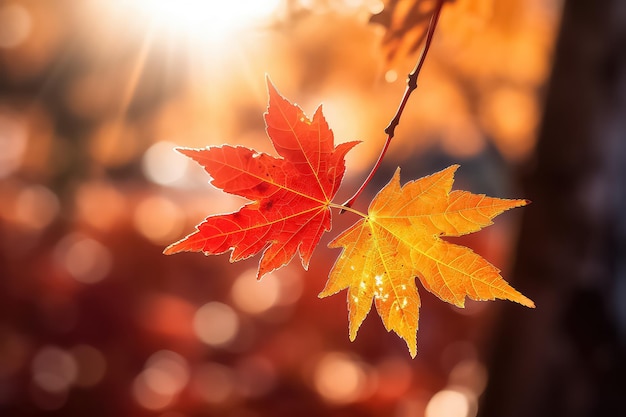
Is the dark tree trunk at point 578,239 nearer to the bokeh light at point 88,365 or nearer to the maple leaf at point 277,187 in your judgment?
the maple leaf at point 277,187

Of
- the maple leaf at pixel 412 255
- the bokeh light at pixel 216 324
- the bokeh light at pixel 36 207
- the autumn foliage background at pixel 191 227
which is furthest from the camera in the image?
the bokeh light at pixel 36 207

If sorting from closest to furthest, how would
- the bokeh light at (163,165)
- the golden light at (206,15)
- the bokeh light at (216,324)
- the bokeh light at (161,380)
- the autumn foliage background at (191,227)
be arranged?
the golden light at (206,15) < the bokeh light at (161,380) < the autumn foliage background at (191,227) < the bokeh light at (216,324) < the bokeh light at (163,165)

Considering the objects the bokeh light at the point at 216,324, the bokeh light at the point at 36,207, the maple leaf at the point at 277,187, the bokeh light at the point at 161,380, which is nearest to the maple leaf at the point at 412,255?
the maple leaf at the point at 277,187

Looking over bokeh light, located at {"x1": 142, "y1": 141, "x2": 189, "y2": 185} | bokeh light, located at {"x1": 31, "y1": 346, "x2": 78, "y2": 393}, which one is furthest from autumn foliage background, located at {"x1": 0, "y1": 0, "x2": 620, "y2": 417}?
bokeh light, located at {"x1": 142, "y1": 141, "x2": 189, "y2": 185}

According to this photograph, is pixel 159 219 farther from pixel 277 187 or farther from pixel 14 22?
pixel 277 187

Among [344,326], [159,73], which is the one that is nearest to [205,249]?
[344,326]

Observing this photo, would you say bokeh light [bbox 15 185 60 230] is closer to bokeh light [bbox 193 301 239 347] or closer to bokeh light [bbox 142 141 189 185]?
bokeh light [bbox 142 141 189 185]

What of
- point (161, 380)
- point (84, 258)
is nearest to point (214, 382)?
point (161, 380)

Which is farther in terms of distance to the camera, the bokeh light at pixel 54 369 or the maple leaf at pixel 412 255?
the bokeh light at pixel 54 369
